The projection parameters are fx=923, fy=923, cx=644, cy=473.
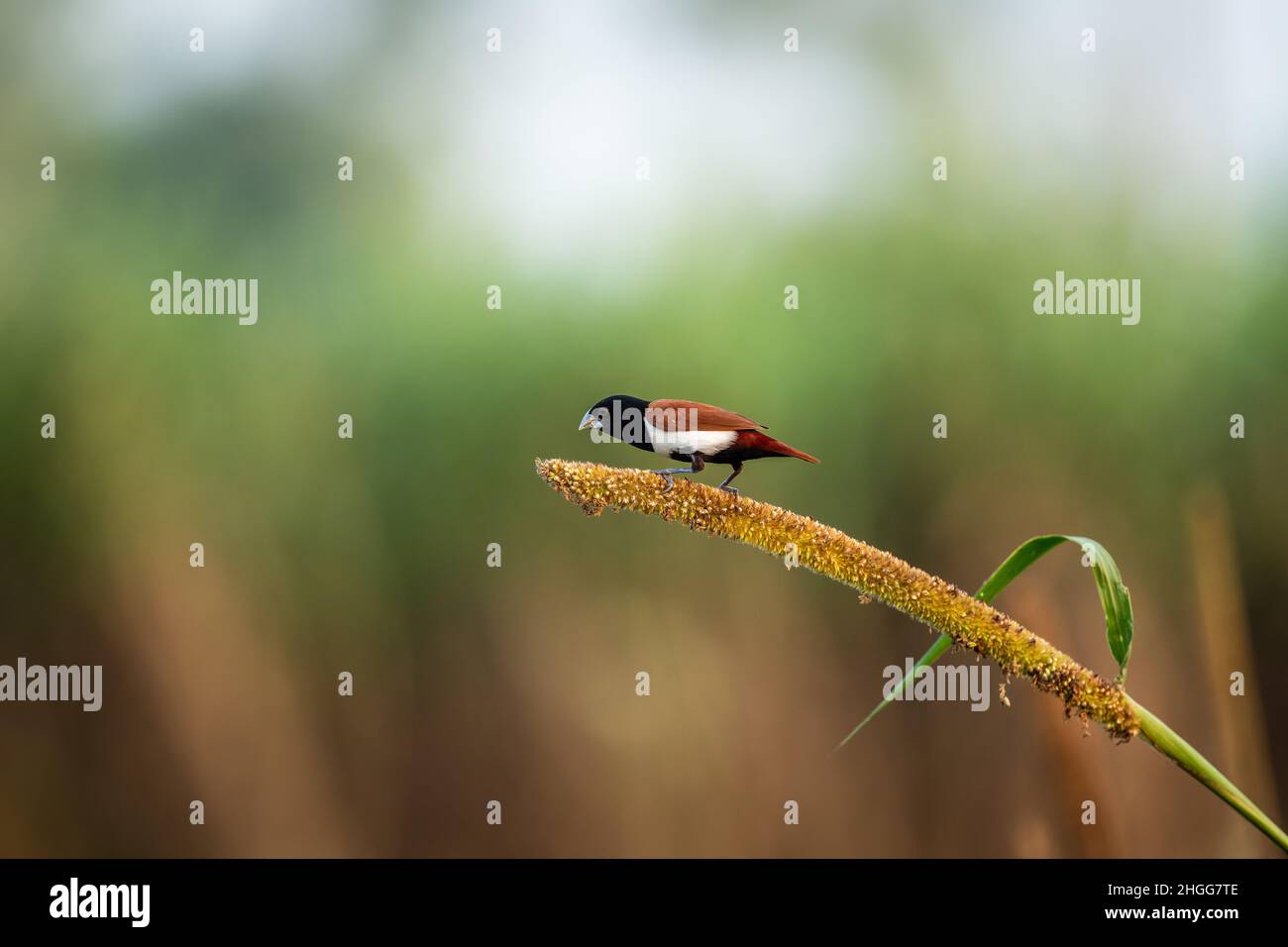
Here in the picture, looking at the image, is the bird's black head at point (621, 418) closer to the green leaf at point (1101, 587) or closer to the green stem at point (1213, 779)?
the green leaf at point (1101, 587)

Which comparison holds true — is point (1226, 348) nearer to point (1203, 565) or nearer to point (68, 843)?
point (1203, 565)

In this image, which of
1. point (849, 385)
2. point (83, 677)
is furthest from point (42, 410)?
point (849, 385)

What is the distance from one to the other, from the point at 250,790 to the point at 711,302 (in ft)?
11.6

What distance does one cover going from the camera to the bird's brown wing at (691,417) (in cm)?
234

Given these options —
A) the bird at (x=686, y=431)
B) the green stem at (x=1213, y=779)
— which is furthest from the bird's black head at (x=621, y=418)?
the green stem at (x=1213, y=779)

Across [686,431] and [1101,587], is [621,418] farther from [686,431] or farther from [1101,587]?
[1101,587]

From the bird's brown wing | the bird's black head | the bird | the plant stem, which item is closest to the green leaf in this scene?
the plant stem

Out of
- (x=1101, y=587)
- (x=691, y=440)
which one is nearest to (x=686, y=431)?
(x=691, y=440)

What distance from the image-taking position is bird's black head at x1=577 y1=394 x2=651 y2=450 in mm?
2459

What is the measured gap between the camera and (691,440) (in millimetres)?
2381

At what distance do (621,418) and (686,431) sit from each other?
0.20 meters

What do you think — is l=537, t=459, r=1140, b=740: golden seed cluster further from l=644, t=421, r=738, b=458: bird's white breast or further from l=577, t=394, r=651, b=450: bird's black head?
l=577, t=394, r=651, b=450: bird's black head

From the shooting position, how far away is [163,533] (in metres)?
4.80

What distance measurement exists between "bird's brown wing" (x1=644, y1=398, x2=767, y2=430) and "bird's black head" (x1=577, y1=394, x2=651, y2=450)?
3 centimetres
